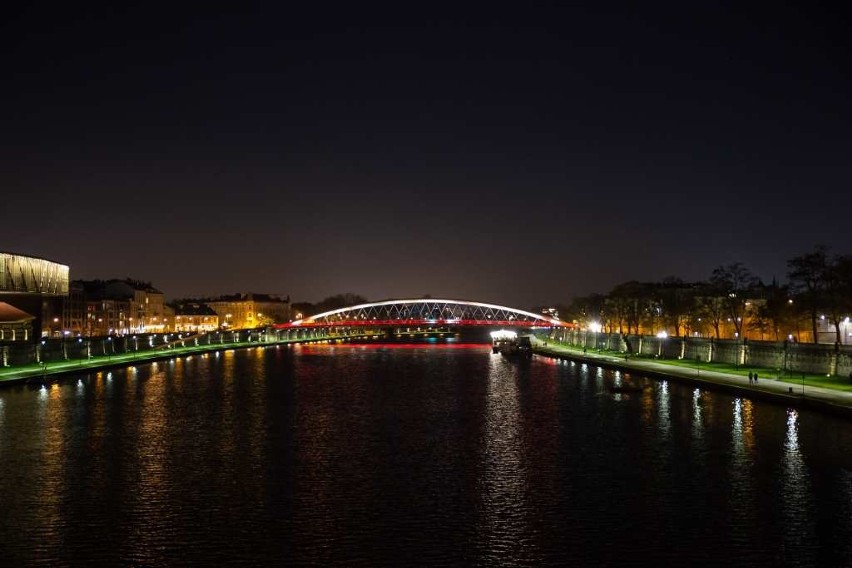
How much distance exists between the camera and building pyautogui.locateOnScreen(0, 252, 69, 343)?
8025 cm

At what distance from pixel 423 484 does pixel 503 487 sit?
6.46ft

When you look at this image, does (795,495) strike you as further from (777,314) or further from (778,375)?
(777,314)

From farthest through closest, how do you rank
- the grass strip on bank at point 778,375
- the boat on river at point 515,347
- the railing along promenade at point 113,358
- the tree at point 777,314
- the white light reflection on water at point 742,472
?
the boat on river at point 515,347 < the tree at point 777,314 < the railing along promenade at point 113,358 < the grass strip on bank at point 778,375 < the white light reflection on water at point 742,472

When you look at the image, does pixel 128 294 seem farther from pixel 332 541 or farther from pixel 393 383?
pixel 332 541

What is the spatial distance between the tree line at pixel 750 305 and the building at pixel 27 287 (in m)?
67.9

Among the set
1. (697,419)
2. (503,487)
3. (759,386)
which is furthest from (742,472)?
(759,386)

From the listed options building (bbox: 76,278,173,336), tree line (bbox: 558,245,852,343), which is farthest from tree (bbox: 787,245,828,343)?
building (bbox: 76,278,173,336)

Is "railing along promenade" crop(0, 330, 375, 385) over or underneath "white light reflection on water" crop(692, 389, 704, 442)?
over

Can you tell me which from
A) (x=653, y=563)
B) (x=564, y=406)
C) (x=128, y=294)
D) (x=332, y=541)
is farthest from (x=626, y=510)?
(x=128, y=294)

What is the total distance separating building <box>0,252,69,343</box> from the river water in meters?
45.8

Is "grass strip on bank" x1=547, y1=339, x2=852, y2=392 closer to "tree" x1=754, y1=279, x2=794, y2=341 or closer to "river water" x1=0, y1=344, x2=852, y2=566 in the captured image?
"river water" x1=0, y1=344, x2=852, y2=566

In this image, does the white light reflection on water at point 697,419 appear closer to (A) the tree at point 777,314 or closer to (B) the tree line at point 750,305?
(B) the tree line at point 750,305

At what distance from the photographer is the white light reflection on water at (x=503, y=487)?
1533 centimetres

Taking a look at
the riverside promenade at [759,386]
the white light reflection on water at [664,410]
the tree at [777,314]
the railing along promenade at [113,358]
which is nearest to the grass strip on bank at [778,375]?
the riverside promenade at [759,386]
